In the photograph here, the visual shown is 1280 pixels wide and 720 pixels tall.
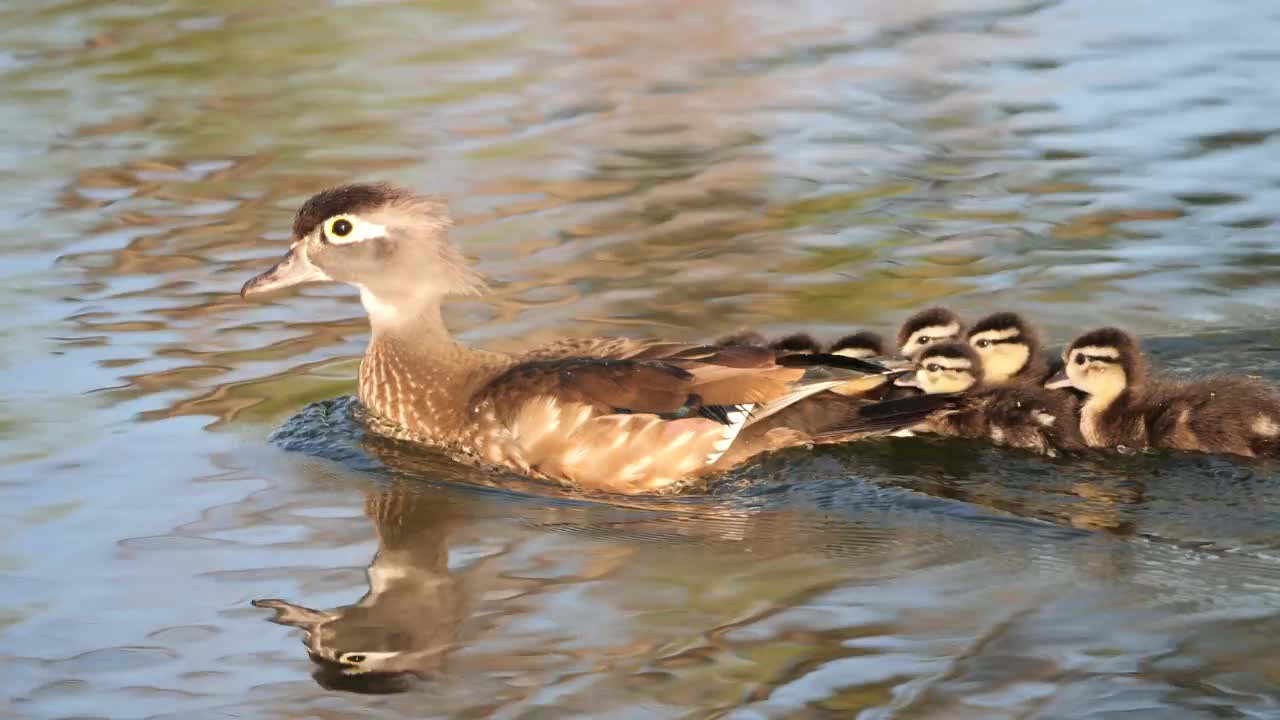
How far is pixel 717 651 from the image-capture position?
5793 mm

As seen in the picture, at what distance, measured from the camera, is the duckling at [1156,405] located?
7.38 m

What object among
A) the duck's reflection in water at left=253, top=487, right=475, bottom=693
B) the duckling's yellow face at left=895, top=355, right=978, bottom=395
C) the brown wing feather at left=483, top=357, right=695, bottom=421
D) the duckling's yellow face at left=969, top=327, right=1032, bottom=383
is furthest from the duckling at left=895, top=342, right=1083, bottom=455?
the duck's reflection in water at left=253, top=487, right=475, bottom=693

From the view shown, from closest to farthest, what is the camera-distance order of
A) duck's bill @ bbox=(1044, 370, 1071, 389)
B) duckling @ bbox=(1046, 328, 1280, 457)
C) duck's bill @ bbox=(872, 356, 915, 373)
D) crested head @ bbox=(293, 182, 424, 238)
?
duckling @ bbox=(1046, 328, 1280, 457) < duck's bill @ bbox=(1044, 370, 1071, 389) < duck's bill @ bbox=(872, 356, 915, 373) < crested head @ bbox=(293, 182, 424, 238)

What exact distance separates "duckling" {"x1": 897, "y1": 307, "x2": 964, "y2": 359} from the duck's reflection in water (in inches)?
90.5

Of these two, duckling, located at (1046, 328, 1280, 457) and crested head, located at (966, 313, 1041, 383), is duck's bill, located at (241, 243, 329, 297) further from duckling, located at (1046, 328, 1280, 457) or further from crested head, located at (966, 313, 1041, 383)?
duckling, located at (1046, 328, 1280, 457)

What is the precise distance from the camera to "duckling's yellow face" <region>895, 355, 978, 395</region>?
26.5 ft

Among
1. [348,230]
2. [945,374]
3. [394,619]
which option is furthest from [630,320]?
[394,619]

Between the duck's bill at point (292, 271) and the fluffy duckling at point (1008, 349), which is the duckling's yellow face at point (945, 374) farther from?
the duck's bill at point (292, 271)

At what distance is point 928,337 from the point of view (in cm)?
843

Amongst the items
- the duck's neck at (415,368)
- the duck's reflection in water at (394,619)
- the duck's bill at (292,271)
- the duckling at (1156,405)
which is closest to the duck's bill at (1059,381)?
the duckling at (1156,405)

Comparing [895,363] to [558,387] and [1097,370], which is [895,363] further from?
[558,387]

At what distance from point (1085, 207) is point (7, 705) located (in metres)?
6.88

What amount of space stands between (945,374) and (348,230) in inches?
105

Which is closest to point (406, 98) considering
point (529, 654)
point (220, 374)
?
point (220, 374)
